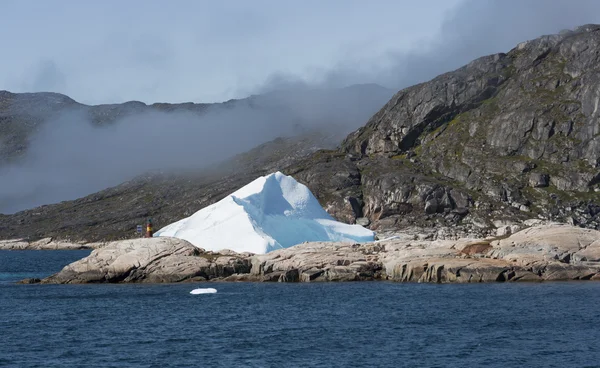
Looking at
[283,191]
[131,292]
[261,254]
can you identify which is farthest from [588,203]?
[131,292]

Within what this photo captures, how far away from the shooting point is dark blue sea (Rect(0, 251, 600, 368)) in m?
54.5

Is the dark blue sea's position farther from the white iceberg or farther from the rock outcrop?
the rock outcrop

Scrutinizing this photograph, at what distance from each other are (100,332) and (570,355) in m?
36.6

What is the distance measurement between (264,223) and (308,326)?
52.8 m

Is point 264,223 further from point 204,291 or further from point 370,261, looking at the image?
point 204,291

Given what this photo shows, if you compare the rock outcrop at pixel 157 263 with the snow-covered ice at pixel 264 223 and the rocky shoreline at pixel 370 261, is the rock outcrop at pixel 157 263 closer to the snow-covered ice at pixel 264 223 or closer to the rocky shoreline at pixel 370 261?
the rocky shoreline at pixel 370 261

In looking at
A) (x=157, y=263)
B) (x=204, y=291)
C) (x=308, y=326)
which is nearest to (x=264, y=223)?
(x=157, y=263)

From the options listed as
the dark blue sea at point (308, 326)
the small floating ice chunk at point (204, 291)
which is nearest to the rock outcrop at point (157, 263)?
the dark blue sea at point (308, 326)

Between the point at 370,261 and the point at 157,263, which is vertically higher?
the point at 157,263

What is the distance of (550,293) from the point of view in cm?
8288

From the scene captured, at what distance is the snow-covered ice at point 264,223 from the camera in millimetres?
114875

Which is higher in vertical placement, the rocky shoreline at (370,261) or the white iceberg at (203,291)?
the rocky shoreline at (370,261)

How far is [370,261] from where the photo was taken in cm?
10225

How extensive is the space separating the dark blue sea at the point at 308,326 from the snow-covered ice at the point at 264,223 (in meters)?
17.3
